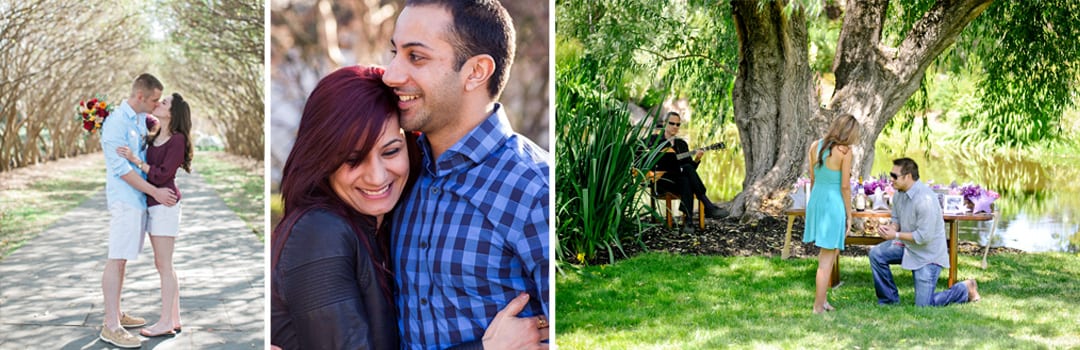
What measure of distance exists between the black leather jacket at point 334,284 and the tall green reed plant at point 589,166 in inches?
187

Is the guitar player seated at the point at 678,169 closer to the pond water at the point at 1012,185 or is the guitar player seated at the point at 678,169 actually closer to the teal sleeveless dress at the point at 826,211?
the pond water at the point at 1012,185

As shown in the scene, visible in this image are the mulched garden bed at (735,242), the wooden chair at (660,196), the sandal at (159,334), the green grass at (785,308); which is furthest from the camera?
the wooden chair at (660,196)

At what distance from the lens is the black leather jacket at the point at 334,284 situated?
1.92 m

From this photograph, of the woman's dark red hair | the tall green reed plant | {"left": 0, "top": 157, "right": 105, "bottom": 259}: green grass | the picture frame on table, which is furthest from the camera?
{"left": 0, "top": 157, "right": 105, "bottom": 259}: green grass

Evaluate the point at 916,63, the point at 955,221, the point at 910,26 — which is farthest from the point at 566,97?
the point at 910,26

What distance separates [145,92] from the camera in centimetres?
502

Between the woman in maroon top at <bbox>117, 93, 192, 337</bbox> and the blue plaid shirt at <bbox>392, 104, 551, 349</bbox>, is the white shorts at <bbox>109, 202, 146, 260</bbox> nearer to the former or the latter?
the woman in maroon top at <bbox>117, 93, 192, 337</bbox>

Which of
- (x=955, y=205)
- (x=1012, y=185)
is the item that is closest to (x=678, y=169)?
(x=955, y=205)

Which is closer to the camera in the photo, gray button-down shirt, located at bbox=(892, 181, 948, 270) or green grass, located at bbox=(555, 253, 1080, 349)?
green grass, located at bbox=(555, 253, 1080, 349)

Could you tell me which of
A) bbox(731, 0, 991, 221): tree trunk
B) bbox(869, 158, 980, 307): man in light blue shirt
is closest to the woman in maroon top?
bbox(869, 158, 980, 307): man in light blue shirt

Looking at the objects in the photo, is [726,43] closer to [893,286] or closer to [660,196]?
[660,196]

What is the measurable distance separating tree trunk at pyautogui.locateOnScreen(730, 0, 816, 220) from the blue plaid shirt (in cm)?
735

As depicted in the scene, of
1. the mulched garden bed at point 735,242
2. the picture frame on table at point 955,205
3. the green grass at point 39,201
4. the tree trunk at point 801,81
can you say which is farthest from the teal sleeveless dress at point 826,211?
the green grass at point 39,201

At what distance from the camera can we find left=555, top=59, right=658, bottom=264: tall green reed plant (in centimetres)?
700
